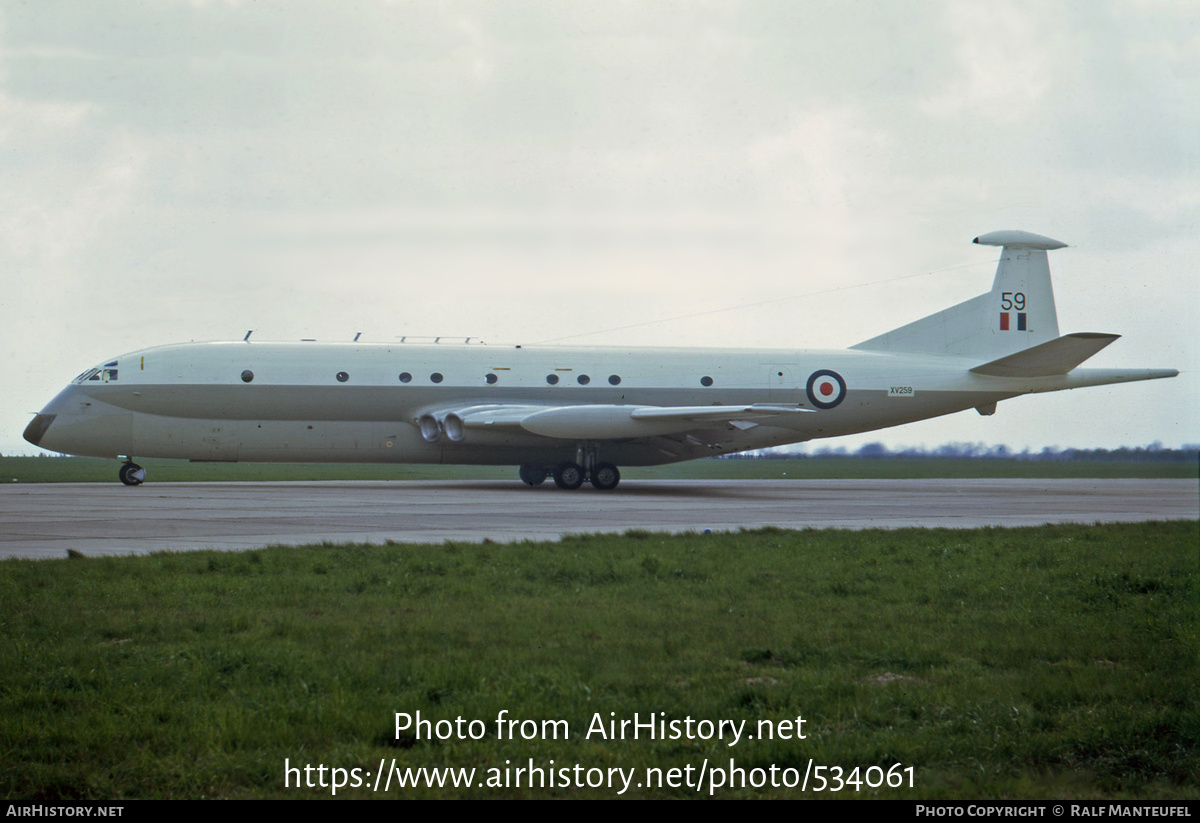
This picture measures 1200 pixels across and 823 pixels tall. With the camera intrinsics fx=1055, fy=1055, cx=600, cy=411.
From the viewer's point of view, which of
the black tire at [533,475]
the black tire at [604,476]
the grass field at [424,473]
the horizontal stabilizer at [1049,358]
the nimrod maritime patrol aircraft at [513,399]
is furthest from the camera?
the grass field at [424,473]

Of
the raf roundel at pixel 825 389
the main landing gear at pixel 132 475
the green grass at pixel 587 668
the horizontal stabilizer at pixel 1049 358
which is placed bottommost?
the green grass at pixel 587 668

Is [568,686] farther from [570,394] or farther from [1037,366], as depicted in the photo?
[1037,366]

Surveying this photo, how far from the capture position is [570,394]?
2783 cm

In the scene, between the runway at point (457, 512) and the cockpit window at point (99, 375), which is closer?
the runway at point (457, 512)

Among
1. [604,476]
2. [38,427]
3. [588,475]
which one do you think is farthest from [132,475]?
[604,476]

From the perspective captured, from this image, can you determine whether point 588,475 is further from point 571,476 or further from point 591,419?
point 591,419

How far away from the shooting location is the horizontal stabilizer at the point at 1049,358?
27734 mm

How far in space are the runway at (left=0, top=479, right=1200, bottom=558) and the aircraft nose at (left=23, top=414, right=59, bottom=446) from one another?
1.34 metres

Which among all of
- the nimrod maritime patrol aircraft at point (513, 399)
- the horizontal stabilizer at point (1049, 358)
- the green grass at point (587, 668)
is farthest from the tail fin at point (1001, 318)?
the green grass at point (587, 668)

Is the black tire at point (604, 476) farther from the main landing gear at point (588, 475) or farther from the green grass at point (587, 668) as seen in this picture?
the green grass at point (587, 668)

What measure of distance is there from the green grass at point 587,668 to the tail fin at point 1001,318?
21.8m

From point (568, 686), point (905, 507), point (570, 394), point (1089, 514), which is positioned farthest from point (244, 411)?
point (568, 686)

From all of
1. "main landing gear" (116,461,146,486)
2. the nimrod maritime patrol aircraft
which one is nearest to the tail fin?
the nimrod maritime patrol aircraft

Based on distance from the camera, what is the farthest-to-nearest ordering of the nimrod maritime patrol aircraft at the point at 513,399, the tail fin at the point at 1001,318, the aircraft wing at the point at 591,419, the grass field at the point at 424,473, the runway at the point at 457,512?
1. the grass field at the point at 424,473
2. the tail fin at the point at 1001,318
3. the nimrod maritime patrol aircraft at the point at 513,399
4. the aircraft wing at the point at 591,419
5. the runway at the point at 457,512
